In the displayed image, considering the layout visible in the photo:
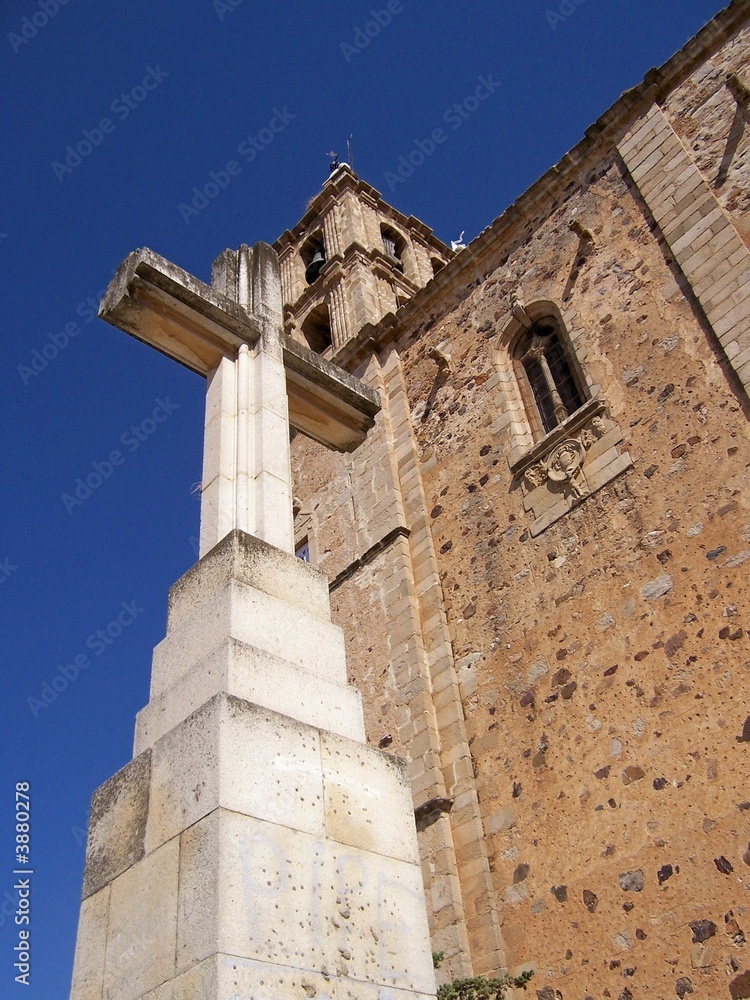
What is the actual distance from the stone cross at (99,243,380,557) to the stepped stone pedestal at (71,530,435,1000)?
50cm

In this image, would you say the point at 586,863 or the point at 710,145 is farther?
the point at 710,145

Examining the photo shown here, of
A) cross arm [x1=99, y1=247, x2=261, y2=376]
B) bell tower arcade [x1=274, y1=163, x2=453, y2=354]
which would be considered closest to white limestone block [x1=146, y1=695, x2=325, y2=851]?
cross arm [x1=99, y1=247, x2=261, y2=376]

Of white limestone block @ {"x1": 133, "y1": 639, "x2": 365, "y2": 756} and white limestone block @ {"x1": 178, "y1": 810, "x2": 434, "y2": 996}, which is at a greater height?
white limestone block @ {"x1": 133, "y1": 639, "x2": 365, "y2": 756}

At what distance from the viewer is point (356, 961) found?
2939 millimetres

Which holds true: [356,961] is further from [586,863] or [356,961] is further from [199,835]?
[586,863]

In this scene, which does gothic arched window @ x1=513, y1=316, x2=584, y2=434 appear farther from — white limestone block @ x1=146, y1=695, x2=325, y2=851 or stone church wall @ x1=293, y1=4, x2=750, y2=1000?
white limestone block @ x1=146, y1=695, x2=325, y2=851

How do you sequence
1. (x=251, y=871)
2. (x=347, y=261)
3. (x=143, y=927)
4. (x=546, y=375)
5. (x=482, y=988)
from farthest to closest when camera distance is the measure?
(x=347, y=261) < (x=546, y=375) < (x=482, y=988) < (x=143, y=927) < (x=251, y=871)

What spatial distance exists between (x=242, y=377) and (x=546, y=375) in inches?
251

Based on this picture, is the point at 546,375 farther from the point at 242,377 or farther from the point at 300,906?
the point at 300,906

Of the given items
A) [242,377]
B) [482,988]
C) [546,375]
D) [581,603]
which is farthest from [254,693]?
[546,375]

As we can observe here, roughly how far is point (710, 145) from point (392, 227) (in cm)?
1397

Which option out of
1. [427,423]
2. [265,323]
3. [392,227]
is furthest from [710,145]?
[392,227]

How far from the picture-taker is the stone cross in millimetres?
4387

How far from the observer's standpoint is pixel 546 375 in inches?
418
